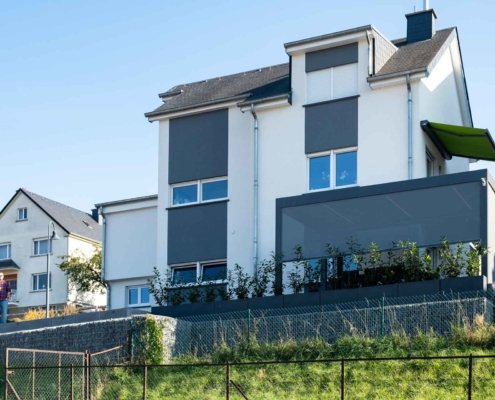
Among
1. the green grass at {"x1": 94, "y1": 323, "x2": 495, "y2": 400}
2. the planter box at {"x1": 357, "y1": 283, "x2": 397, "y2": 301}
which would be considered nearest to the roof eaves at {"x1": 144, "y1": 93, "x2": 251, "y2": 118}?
the planter box at {"x1": 357, "y1": 283, "x2": 397, "y2": 301}

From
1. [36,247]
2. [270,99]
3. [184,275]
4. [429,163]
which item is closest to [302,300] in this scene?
[184,275]

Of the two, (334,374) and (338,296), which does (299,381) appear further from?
(338,296)

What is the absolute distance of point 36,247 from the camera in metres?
56.2

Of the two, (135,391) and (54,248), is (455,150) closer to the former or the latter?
(135,391)

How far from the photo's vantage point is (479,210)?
2147cm

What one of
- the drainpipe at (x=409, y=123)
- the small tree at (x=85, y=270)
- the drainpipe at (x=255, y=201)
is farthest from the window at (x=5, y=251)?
the drainpipe at (x=409, y=123)

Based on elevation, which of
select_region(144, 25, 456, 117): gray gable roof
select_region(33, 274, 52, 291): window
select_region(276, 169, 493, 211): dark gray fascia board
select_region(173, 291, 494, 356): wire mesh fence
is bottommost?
select_region(173, 291, 494, 356): wire mesh fence

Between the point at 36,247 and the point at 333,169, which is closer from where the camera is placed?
the point at 333,169

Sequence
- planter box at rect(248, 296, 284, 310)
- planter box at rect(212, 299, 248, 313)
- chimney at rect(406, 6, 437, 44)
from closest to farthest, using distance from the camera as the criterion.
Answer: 1. planter box at rect(248, 296, 284, 310)
2. planter box at rect(212, 299, 248, 313)
3. chimney at rect(406, 6, 437, 44)

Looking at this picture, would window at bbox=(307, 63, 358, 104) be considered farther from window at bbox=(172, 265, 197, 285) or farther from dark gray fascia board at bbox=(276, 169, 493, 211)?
window at bbox=(172, 265, 197, 285)

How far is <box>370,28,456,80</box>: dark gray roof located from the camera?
2502cm

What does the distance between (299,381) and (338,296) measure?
11.5 feet

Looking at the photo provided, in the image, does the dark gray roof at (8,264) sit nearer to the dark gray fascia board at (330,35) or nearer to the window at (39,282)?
the window at (39,282)

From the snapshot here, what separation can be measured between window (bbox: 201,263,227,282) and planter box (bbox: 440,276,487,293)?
6.96 metres
